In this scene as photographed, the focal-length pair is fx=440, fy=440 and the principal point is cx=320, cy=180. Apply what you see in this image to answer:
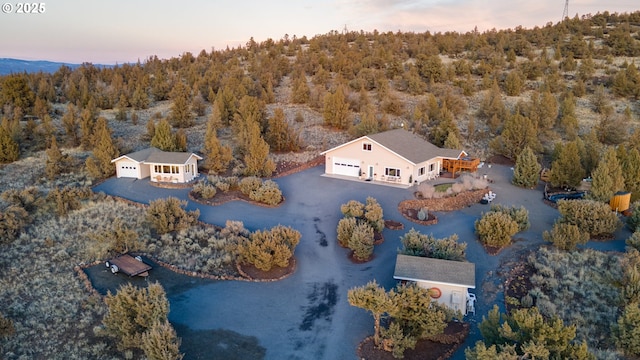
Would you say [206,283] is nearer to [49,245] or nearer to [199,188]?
Result: [49,245]

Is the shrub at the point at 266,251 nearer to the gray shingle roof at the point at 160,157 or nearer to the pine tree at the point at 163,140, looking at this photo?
the gray shingle roof at the point at 160,157

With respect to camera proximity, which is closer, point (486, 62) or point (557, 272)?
point (557, 272)

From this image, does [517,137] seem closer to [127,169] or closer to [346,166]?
[346,166]

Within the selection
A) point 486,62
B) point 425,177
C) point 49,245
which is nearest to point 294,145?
point 425,177

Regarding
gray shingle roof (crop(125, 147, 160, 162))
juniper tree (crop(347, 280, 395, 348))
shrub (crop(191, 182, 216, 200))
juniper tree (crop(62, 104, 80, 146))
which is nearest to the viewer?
juniper tree (crop(347, 280, 395, 348))

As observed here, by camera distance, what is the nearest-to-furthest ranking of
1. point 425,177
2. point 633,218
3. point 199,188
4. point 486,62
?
point 633,218 → point 199,188 → point 425,177 → point 486,62

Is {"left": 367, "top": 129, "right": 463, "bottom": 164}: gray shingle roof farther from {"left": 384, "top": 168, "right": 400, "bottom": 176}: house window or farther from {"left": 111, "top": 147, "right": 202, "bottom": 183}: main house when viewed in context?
{"left": 111, "top": 147, "right": 202, "bottom": 183}: main house

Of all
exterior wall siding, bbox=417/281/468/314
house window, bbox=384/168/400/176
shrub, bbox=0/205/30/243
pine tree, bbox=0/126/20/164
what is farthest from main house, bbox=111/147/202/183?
exterior wall siding, bbox=417/281/468/314

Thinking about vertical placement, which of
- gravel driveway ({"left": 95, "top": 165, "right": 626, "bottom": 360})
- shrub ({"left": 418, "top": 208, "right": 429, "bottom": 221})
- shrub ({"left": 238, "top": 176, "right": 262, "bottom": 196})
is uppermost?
shrub ({"left": 238, "top": 176, "right": 262, "bottom": 196})
